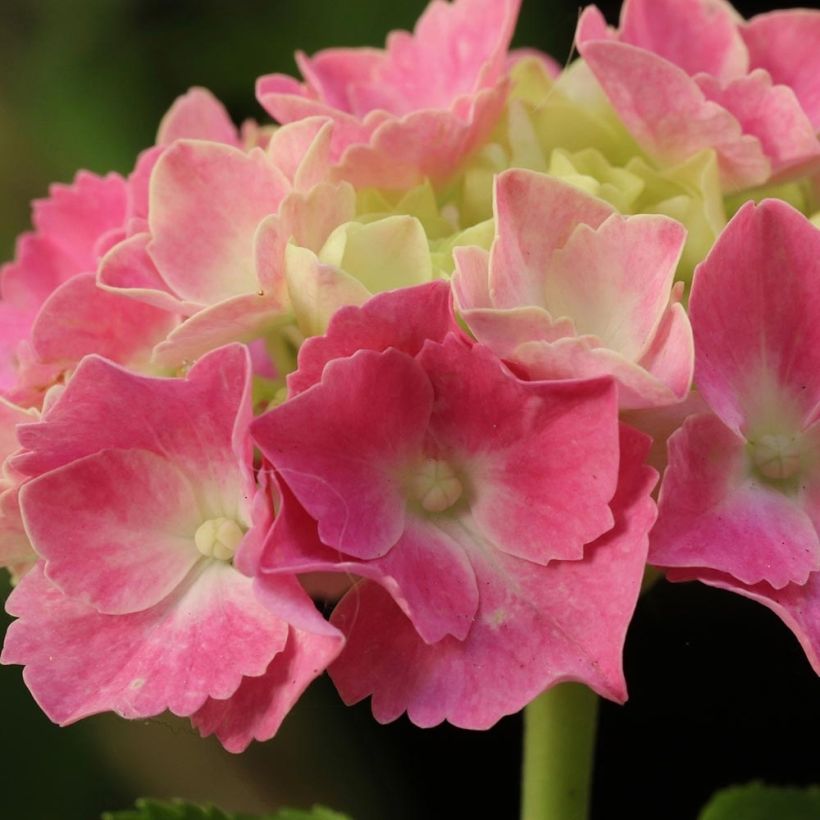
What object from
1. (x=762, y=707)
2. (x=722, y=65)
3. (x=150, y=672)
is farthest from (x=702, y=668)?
(x=150, y=672)

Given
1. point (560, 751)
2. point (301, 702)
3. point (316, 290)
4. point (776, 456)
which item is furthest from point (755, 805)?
point (301, 702)

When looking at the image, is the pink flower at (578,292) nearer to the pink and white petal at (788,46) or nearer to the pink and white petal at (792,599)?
the pink and white petal at (792,599)

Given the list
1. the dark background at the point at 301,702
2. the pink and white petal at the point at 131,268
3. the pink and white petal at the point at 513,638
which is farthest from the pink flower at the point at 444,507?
the dark background at the point at 301,702

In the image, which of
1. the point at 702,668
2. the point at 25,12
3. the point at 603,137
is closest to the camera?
the point at 603,137

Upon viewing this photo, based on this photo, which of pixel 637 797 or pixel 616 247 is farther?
pixel 637 797

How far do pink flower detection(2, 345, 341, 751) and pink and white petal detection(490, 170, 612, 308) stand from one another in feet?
0.28

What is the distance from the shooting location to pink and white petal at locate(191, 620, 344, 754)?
42 centimetres

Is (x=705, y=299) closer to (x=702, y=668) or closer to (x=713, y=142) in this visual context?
(x=713, y=142)

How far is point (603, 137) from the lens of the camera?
0.55 metres

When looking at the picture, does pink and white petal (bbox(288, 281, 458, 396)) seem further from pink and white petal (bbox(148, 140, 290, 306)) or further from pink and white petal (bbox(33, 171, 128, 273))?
pink and white petal (bbox(33, 171, 128, 273))

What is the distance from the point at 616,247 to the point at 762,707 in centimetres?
73

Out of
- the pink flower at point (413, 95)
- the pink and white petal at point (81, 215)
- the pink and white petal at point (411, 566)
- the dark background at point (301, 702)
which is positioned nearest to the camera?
the pink and white petal at point (411, 566)

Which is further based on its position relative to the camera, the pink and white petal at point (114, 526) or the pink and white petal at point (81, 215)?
the pink and white petal at point (81, 215)

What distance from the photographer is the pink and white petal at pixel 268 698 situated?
0.42 m
